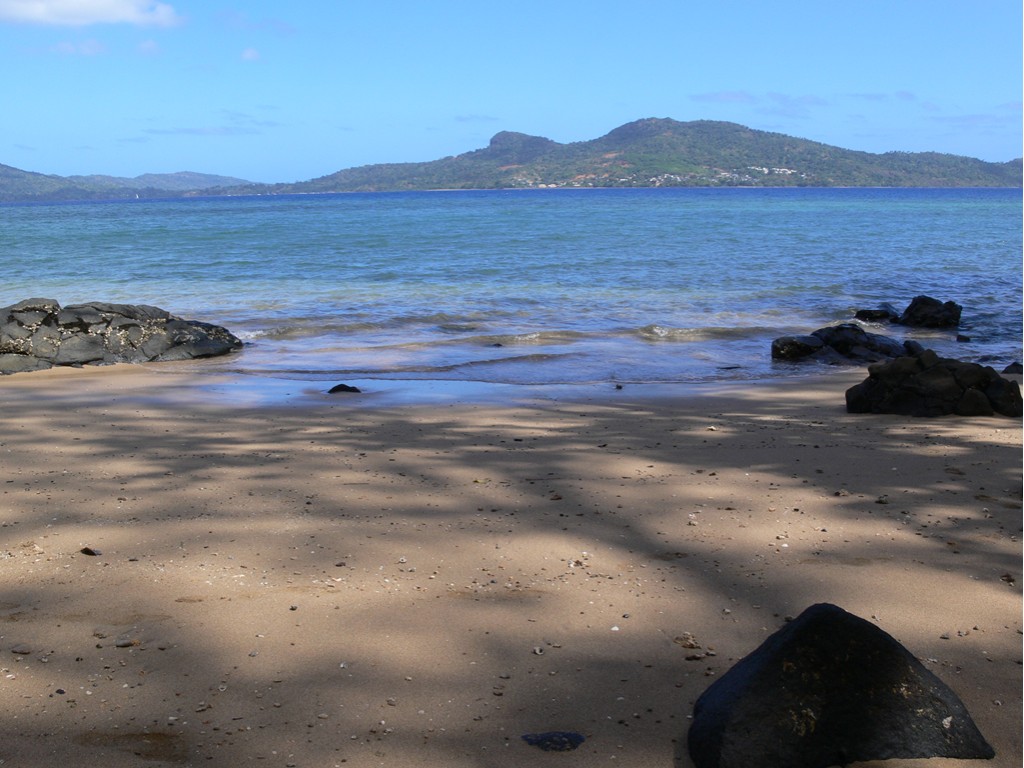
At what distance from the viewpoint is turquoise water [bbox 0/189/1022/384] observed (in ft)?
40.5

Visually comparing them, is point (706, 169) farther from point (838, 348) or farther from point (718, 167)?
point (838, 348)

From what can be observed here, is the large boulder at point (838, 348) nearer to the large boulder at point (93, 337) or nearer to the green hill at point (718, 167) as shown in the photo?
the large boulder at point (93, 337)

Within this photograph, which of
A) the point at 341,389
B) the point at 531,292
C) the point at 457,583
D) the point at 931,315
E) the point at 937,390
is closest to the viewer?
the point at 457,583

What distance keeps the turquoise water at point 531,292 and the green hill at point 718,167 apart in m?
127

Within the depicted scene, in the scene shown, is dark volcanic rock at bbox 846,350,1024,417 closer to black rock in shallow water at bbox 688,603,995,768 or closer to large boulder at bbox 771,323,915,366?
large boulder at bbox 771,323,915,366

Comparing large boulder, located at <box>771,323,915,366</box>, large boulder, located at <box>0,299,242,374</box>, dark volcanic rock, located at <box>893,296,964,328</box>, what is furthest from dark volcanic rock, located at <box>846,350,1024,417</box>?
dark volcanic rock, located at <box>893,296,964,328</box>

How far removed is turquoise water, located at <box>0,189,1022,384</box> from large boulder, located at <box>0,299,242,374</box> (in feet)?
2.14

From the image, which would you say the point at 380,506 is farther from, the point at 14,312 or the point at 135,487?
the point at 14,312

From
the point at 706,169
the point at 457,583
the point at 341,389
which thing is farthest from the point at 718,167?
the point at 457,583

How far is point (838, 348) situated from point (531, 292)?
9129 mm

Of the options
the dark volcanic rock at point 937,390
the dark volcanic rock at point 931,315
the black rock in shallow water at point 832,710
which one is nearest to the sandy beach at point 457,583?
the black rock in shallow water at point 832,710

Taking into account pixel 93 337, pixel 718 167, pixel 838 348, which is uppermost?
pixel 718 167

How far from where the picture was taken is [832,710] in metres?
2.37

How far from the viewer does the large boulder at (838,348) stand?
12141 mm
